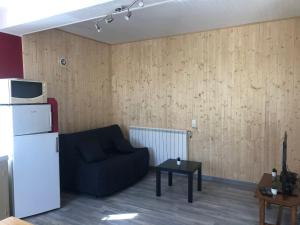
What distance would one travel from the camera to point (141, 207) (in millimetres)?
3180

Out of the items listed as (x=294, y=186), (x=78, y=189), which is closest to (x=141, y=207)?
(x=78, y=189)

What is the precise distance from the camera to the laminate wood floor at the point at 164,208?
9.30 ft

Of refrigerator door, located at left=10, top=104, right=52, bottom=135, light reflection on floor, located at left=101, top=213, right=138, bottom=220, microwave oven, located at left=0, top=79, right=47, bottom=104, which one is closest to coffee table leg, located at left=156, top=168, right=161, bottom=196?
light reflection on floor, located at left=101, top=213, right=138, bottom=220

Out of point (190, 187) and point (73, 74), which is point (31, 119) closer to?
point (73, 74)

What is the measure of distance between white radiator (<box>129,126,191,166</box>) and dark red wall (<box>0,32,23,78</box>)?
2249 millimetres

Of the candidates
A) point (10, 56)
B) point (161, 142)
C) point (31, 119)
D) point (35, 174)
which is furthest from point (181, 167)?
point (10, 56)

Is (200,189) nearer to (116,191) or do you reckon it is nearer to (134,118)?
(116,191)

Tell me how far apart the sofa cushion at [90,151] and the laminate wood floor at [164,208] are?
539 mm

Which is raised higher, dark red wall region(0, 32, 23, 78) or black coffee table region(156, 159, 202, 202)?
dark red wall region(0, 32, 23, 78)

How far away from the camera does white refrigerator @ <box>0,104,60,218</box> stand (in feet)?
8.85

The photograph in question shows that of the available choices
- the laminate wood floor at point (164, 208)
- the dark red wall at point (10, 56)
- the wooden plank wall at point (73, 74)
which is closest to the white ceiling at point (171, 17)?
the dark red wall at point (10, 56)

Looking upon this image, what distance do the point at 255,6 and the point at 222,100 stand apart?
1445mm

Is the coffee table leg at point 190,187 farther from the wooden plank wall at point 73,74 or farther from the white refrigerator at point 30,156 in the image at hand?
the wooden plank wall at point 73,74

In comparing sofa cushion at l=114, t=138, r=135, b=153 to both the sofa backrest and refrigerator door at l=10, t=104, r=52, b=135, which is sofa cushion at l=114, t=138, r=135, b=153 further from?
refrigerator door at l=10, t=104, r=52, b=135
